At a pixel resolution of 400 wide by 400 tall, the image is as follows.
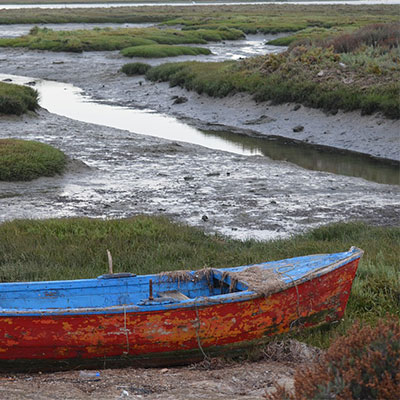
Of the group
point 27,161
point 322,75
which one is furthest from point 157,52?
point 27,161

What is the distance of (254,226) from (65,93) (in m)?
22.3

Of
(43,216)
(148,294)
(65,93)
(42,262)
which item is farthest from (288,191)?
(65,93)

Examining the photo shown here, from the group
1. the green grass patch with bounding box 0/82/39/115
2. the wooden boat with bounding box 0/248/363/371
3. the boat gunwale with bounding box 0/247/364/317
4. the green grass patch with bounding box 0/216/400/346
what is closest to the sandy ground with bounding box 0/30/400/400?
the wooden boat with bounding box 0/248/363/371

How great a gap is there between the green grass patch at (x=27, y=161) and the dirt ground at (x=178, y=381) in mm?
9811

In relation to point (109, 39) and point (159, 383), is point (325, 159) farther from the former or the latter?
point (109, 39)

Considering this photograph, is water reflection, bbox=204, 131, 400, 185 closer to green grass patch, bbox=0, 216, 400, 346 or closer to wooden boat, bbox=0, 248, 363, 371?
green grass patch, bbox=0, 216, 400, 346

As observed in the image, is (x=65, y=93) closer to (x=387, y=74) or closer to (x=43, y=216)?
(x=387, y=74)

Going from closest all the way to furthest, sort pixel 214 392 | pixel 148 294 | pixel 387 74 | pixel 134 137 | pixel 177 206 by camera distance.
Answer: pixel 214 392 < pixel 148 294 < pixel 177 206 < pixel 134 137 < pixel 387 74

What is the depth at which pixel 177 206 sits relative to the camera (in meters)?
14.4

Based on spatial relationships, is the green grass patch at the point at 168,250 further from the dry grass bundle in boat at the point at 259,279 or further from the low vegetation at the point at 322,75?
the low vegetation at the point at 322,75

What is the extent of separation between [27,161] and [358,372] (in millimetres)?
13059

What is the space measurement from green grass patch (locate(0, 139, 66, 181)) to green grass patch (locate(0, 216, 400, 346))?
4538 mm

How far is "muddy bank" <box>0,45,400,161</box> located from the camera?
71.3 ft

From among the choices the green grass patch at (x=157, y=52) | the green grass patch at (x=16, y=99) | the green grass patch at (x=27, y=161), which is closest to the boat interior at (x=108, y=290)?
the green grass patch at (x=27, y=161)
